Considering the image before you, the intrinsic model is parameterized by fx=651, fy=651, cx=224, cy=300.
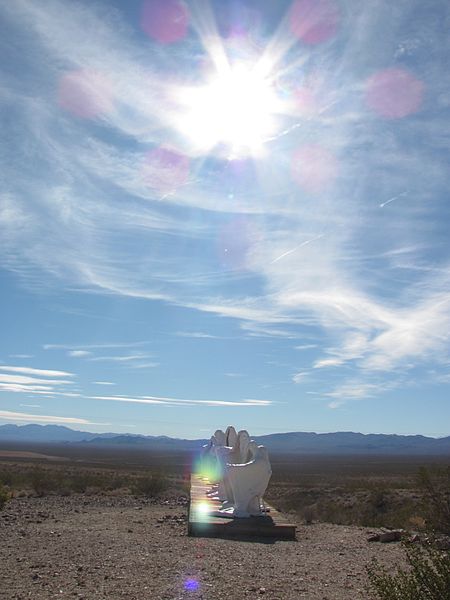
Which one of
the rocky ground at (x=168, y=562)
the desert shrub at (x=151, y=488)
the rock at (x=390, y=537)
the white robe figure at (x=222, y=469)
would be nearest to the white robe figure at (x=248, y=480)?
the rocky ground at (x=168, y=562)

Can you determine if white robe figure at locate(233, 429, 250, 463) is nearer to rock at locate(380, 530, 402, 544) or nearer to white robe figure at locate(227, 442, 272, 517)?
white robe figure at locate(227, 442, 272, 517)

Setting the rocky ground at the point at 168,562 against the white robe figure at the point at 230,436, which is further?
the white robe figure at the point at 230,436

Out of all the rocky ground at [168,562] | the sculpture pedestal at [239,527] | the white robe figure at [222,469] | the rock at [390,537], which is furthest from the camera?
the white robe figure at [222,469]

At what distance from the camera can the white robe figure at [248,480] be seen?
527 inches

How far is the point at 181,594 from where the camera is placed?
746 centimetres

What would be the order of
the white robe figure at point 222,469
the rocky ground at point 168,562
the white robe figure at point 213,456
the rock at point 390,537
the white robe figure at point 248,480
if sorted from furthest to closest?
the white robe figure at point 213,456
the white robe figure at point 222,469
the white robe figure at point 248,480
the rock at point 390,537
the rocky ground at point 168,562

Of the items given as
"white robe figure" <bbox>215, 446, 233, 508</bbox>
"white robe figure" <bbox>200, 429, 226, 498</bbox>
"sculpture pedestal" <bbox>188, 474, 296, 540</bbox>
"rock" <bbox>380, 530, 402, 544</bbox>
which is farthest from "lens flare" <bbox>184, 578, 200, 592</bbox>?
"white robe figure" <bbox>200, 429, 226, 498</bbox>

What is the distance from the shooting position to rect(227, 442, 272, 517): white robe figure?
1338cm

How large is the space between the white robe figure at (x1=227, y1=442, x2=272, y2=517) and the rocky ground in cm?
125

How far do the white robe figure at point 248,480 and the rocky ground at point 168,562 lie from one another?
125 cm

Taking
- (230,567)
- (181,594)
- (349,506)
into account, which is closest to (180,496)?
(349,506)

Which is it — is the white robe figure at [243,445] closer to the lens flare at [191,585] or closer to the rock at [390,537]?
the rock at [390,537]

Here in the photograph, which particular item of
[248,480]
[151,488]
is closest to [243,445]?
[248,480]

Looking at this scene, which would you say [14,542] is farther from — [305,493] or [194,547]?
[305,493]
